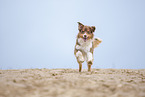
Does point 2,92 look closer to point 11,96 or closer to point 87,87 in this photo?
point 11,96

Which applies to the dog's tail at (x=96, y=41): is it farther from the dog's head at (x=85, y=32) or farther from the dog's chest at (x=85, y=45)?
the dog's head at (x=85, y=32)

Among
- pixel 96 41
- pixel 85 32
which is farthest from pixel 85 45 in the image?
pixel 96 41

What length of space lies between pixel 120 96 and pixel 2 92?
73.4 inches

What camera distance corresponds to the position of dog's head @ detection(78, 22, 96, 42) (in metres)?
6.29

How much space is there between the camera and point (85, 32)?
6.33 meters

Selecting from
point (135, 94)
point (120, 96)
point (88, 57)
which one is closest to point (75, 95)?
point (120, 96)

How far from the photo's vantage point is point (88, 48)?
6.58 m

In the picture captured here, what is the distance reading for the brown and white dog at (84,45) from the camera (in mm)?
6355

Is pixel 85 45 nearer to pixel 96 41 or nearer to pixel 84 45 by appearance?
pixel 84 45

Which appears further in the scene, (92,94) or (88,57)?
(88,57)

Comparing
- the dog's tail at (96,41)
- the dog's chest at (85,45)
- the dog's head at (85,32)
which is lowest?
the dog's chest at (85,45)

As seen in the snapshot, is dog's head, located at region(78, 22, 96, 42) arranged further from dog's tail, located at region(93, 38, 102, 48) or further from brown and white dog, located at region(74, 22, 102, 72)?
dog's tail, located at region(93, 38, 102, 48)

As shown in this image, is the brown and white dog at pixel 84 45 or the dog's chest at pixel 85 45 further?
the dog's chest at pixel 85 45

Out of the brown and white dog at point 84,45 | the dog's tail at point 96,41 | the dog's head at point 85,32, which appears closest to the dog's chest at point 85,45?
the brown and white dog at point 84,45
